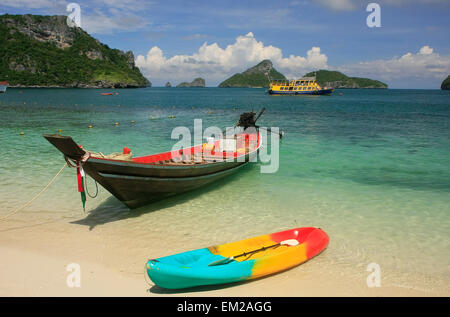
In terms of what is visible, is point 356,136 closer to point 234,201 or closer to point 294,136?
point 294,136

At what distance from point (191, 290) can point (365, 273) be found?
3760 millimetres

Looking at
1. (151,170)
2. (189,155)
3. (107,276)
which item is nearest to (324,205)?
(189,155)

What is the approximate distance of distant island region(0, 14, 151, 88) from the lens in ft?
465

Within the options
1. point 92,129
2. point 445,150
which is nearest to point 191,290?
point 445,150

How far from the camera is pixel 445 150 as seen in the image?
19.1m

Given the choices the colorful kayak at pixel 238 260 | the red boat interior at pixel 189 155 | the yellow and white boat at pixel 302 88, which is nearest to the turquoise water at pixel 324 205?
the colorful kayak at pixel 238 260

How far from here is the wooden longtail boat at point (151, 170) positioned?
757 centimetres

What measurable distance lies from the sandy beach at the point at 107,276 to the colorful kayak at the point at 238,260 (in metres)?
0.25

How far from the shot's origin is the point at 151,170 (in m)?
8.98

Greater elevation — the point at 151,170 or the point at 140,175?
the point at 151,170

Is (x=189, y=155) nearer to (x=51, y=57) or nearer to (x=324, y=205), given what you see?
(x=324, y=205)

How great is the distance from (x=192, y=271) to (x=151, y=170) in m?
4.15

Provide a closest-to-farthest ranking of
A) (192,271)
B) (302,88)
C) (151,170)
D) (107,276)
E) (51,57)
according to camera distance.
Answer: (192,271) → (107,276) → (151,170) → (302,88) → (51,57)

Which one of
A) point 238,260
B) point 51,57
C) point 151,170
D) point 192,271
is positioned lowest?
point 238,260
